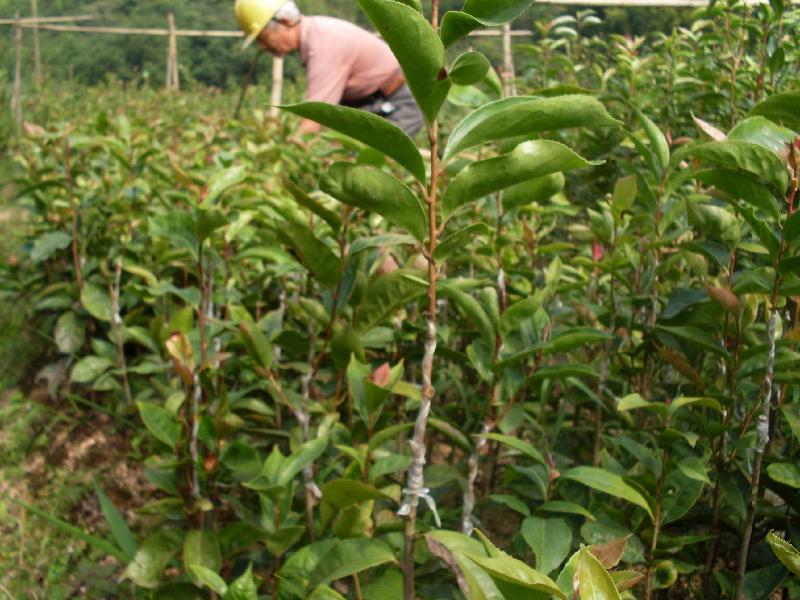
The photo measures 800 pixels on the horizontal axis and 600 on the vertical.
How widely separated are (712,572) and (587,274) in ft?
3.35

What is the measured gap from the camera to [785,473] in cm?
143

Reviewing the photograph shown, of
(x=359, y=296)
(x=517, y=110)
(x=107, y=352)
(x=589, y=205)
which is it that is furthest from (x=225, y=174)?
(x=589, y=205)

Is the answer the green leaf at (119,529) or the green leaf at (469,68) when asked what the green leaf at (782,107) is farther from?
the green leaf at (119,529)

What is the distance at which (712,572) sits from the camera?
65.1 inches

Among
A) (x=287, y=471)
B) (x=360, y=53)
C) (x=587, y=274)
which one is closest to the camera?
(x=287, y=471)

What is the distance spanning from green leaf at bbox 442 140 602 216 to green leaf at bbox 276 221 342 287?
16.2 inches

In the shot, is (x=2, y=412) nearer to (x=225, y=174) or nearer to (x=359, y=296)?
(x=225, y=174)

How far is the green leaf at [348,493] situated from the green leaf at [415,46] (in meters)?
0.62

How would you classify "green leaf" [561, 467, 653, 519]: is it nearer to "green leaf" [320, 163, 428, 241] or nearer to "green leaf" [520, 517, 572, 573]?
"green leaf" [520, 517, 572, 573]

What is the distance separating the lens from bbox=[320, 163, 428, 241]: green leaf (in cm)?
123

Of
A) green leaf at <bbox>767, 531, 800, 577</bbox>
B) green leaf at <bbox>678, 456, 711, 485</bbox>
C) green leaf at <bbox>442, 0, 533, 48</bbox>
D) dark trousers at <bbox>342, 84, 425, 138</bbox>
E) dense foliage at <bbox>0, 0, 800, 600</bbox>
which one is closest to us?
green leaf at <bbox>767, 531, 800, 577</bbox>

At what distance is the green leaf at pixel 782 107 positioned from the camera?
139 centimetres

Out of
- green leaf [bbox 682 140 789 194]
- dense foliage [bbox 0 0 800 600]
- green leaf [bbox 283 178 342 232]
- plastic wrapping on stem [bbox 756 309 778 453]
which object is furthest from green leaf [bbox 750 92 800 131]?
green leaf [bbox 283 178 342 232]

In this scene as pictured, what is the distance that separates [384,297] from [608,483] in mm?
540
